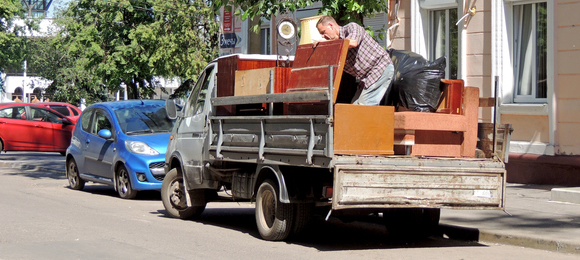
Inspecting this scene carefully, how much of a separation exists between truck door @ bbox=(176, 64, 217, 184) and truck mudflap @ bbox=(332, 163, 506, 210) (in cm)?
278

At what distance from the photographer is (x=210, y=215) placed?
36.3 feet

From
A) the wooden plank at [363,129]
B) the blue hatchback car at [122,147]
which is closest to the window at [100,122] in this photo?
the blue hatchback car at [122,147]

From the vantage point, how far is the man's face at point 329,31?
7.80 metres

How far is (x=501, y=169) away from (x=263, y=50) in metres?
15.9

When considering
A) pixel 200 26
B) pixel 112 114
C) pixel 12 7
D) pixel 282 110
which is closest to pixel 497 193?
pixel 282 110

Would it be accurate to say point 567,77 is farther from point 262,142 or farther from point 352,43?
point 262,142

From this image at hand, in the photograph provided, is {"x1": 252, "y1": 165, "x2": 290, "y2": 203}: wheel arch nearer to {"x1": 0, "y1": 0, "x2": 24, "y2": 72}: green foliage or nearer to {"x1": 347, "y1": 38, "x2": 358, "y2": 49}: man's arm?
{"x1": 347, "y1": 38, "x2": 358, "y2": 49}: man's arm

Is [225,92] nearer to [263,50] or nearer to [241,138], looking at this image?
[241,138]

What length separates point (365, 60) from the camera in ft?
25.9

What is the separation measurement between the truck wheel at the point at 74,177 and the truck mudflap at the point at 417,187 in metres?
8.47

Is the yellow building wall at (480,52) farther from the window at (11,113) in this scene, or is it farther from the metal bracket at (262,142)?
the window at (11,113)

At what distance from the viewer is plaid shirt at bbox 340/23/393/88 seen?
7.87 meters

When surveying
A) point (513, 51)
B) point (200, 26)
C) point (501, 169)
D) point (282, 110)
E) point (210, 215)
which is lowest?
point (210, 215)

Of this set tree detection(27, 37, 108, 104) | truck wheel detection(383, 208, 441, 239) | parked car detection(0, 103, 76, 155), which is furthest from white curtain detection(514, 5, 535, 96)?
tree detection(27, 37, 108, 104)
